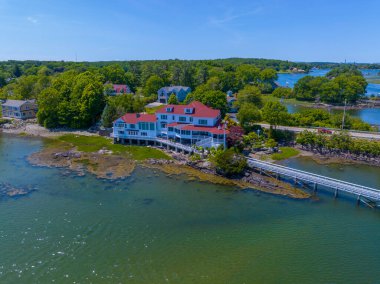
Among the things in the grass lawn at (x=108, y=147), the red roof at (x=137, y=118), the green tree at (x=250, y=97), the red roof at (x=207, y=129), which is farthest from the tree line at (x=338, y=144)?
the green tree at (x=250, y=97)

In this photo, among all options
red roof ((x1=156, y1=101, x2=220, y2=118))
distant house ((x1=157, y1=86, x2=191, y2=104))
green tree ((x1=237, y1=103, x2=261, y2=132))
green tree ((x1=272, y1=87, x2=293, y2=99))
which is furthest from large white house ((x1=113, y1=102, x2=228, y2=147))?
green tree ((x1=272, y1=87, x2=293, y2=99))

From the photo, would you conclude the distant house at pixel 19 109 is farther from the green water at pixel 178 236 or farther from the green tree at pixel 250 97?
the green tree at pixel 250 97

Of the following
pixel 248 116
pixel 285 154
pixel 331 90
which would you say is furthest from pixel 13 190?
pixel 331 90

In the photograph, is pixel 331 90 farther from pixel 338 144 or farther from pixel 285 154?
pixel 285 154

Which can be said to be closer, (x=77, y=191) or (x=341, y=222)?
(x=341, y=222)

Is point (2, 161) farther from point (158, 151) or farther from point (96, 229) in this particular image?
point (96, 229)

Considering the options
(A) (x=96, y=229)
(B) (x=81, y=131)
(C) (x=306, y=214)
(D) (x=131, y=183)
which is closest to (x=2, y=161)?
(B) (x=81, y=131)
